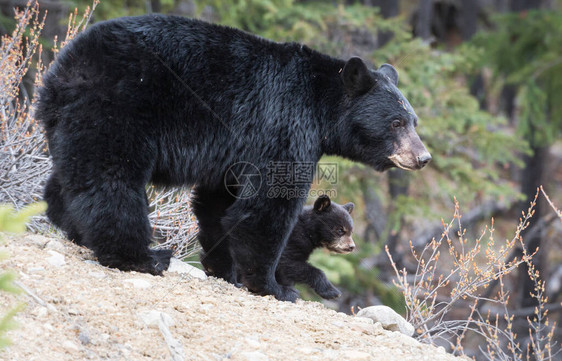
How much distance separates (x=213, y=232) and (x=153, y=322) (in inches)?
65.9

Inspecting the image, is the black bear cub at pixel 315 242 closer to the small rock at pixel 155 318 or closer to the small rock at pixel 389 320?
the small rock at pixel 389 320

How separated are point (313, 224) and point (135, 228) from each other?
200 cm

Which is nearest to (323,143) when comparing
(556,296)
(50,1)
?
(50,1)

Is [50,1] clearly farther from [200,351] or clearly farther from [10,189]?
[200,351]

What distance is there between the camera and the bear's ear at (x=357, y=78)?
5.00m

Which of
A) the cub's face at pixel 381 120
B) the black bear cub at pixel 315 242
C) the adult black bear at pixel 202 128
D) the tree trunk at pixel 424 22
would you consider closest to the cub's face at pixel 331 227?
the black bear cub at pixel 315 242

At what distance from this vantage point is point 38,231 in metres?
5.34

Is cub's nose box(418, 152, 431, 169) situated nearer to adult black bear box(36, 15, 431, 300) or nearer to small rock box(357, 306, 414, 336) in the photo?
adult black bear box(36, 15, 431, 300)

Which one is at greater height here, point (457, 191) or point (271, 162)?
point (271, 162)

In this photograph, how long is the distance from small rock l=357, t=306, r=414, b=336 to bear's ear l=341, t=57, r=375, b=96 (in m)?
1.74

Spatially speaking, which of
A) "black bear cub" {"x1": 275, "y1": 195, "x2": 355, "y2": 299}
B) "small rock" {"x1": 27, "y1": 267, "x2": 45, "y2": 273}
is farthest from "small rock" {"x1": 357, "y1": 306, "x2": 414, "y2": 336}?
"small rock" {"x1": 27, "y1": 267, "x2": 45, "y2": 273}

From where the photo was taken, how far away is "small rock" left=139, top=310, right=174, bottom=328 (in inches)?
137

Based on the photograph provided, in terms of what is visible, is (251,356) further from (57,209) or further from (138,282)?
(57,209)

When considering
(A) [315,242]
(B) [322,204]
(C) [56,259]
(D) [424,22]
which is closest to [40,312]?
(C) [56,259]
